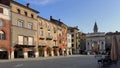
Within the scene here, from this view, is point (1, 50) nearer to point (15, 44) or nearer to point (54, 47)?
point (15, 44)

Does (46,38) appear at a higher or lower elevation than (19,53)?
higher

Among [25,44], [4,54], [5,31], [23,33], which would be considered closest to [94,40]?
[25,44]

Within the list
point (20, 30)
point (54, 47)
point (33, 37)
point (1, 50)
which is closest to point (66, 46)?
point (54, 47)

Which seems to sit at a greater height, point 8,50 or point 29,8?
point 29,8

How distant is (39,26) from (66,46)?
107 feet

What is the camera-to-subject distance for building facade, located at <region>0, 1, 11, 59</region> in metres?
51.4

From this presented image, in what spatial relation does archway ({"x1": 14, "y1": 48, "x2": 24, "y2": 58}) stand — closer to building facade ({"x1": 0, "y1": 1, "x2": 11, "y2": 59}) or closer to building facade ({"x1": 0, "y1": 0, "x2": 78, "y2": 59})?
building facade ({"x1": 0, "y1": 0, "x2": 78, "y2": 59})

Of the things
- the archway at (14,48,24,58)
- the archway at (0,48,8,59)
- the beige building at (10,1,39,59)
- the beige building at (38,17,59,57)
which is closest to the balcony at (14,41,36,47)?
the beige building at (10,1,39,59)

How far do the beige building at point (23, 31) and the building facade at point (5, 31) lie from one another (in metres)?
1.39

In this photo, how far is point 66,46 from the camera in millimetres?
101625

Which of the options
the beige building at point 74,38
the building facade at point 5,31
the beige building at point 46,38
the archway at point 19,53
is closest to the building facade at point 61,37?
the beige building at point 46,38

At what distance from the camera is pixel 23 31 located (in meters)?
60.0

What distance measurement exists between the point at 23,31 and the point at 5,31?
8.17 meters

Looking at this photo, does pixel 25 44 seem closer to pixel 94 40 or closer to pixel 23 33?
pixel 23 33
